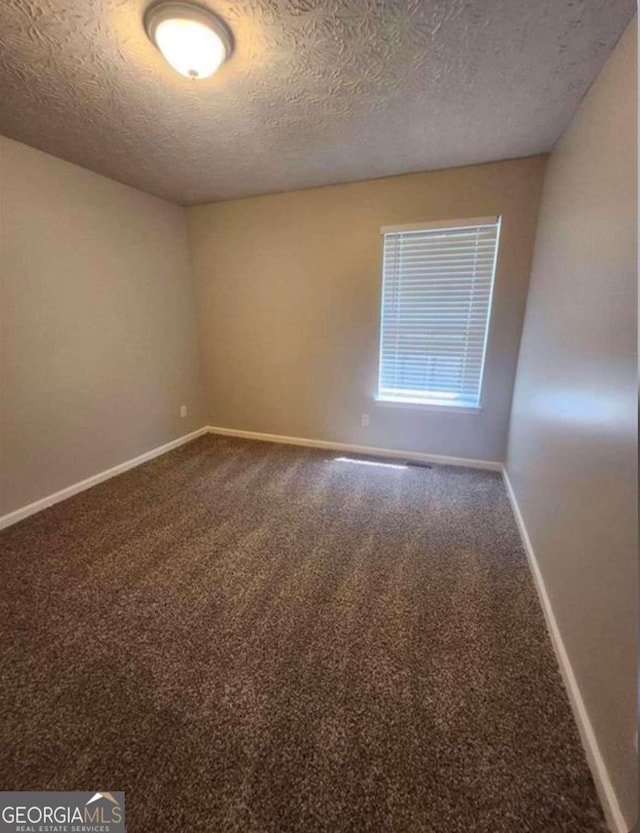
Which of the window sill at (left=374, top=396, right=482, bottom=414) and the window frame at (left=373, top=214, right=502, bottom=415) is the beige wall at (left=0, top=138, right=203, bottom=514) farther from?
the window sill at (left=374, top=396, right=482, bottom=414)

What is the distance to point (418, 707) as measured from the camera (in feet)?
3.85

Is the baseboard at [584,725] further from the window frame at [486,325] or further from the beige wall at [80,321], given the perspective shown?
the beige wall at [80,321]

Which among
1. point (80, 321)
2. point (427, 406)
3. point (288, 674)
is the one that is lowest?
point (288, 674)

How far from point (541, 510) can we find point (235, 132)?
2768mm

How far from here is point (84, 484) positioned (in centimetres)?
268

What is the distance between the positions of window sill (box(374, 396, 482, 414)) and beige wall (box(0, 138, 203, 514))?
2157 millimetres

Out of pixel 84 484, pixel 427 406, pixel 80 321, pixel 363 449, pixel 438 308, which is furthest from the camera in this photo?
pixel 363 449

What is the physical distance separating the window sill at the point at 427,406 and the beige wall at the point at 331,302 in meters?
0.04

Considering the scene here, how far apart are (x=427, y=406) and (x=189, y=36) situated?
2686 millimetres

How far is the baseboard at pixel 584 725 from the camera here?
0.89m

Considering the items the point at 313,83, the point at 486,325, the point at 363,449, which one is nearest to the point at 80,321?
the point at 313,83

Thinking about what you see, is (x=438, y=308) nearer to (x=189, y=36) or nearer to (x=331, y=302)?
(x=331, y=302)

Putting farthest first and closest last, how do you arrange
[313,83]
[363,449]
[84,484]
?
[363,449]
[84,484]
[313,83]

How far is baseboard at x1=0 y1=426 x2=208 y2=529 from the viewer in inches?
88.0
